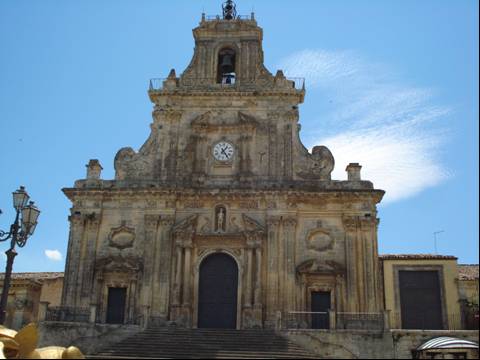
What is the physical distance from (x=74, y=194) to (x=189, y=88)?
7.38 metres

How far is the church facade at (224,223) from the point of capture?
2456 centimetres

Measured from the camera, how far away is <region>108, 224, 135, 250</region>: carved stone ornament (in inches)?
1023

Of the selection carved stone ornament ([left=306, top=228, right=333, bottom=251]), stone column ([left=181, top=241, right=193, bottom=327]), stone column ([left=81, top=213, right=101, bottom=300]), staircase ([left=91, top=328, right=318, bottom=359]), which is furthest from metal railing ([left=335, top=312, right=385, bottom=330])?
stone column ([left=81, top=213, right=101, bottom=300])

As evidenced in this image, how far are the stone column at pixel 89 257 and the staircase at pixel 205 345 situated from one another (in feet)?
14.2

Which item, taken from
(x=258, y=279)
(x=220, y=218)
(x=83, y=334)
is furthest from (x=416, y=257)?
(x=83, y=334)

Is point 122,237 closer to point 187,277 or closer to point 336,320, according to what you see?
point 187,277

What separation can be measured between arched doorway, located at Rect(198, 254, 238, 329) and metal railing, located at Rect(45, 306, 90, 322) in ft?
15.7

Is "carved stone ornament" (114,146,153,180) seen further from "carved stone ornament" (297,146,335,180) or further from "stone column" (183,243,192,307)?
"carved stone ornament" (297,146,335,180)

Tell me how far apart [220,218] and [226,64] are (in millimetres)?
8387

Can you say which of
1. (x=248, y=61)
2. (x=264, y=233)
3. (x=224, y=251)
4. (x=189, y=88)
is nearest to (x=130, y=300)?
(x=224, y=251)

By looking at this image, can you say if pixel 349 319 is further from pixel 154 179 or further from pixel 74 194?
pixel 74 194

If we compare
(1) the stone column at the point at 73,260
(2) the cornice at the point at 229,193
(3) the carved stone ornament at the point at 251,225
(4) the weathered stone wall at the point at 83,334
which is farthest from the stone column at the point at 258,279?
(1) the stone column at the point at 73,260

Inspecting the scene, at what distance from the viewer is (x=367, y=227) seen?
25125 millimetres

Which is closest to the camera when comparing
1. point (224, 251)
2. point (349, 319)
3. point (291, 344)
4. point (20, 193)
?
point (20, 193)
